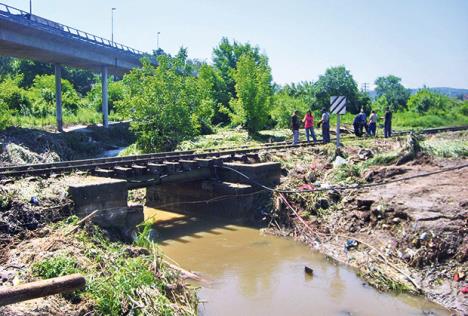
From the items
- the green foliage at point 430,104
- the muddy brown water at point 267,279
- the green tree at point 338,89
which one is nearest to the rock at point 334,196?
the muddy brown water at point 267,279

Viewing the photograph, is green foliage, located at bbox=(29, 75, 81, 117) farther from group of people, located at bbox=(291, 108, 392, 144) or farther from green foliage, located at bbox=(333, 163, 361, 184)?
green foliage, located at bbox=(333, 163, 361, 184)

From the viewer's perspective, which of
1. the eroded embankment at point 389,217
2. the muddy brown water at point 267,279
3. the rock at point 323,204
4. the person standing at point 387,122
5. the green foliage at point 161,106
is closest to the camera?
the muddy brown water at point 267,279

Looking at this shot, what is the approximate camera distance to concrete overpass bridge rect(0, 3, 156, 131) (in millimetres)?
28078

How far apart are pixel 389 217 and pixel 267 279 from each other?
3.24 meters

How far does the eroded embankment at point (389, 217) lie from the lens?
8.93 metres

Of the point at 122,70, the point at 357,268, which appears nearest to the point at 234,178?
the point at 357,268

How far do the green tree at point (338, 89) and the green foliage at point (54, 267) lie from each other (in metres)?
38.1

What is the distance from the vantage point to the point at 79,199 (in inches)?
378

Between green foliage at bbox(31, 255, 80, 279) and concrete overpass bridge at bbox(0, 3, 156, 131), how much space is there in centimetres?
2329

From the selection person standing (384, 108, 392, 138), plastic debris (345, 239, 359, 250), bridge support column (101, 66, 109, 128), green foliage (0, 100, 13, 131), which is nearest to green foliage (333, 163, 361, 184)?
plastic debris (345, 239, 359, 250)

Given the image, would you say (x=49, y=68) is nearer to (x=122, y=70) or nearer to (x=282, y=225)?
(x=122, y=70)

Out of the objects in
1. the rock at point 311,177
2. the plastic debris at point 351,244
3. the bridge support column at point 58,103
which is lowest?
the plastic debris at point 351,244

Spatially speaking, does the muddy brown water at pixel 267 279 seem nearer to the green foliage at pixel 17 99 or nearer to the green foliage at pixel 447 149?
the green foliage at pixel 447 149

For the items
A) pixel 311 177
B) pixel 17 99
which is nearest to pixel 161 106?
pixel 311 177
